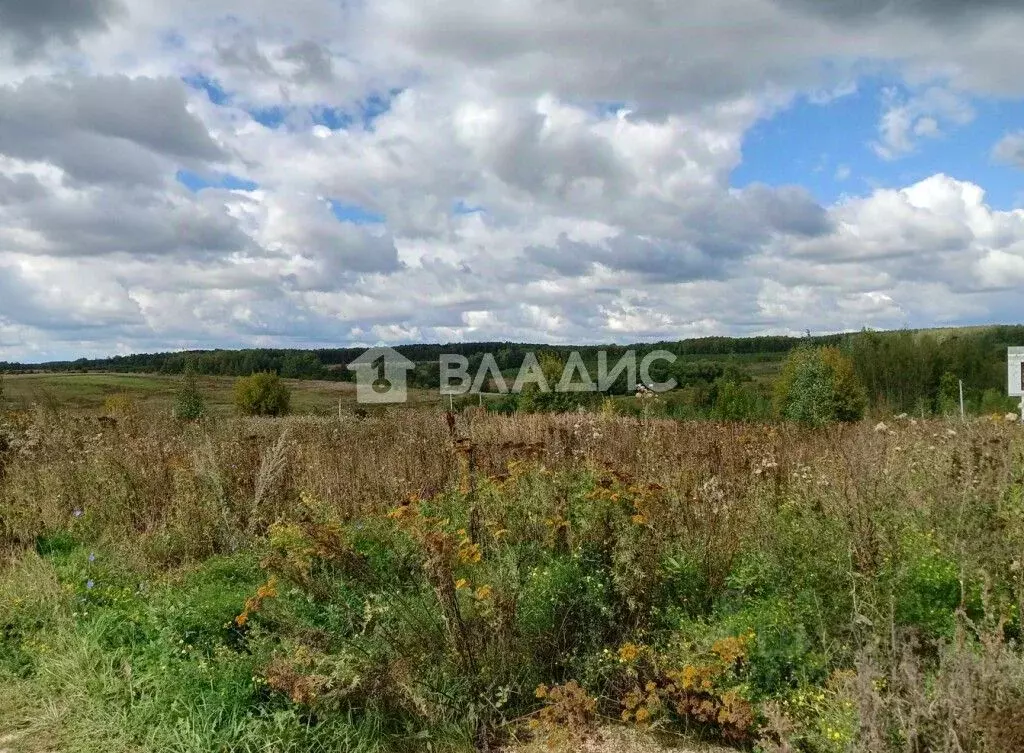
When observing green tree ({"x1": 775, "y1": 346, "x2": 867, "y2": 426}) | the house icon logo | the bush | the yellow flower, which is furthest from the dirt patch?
the bush

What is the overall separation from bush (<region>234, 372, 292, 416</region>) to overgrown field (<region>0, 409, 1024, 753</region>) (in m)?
38.0

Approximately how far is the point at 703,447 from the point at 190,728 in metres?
6.19

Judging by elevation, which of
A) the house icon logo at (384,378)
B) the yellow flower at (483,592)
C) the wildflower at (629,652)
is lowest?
the wildflower at (629,652)

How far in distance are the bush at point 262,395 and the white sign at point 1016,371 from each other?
3376 cm

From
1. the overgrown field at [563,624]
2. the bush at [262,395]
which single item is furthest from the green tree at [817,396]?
the bush at [262,395]

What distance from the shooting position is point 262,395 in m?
43.5

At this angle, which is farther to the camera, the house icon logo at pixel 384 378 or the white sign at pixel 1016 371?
the house icon logo at pixel 384 378

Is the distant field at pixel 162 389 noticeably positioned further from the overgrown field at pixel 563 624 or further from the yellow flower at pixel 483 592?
the yellow flower at pixel 483 592

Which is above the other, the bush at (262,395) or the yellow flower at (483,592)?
the yellow flower at (483,592)

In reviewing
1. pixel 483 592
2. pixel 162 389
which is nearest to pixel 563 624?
pixel 483 592

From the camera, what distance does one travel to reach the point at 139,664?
3.94m

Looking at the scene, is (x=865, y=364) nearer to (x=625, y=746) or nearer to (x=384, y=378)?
(x=384, y=378)

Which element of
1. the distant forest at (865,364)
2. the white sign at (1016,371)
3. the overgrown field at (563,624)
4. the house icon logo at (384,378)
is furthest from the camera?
the distant forest at (865,364)

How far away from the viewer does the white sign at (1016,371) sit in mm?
16906
